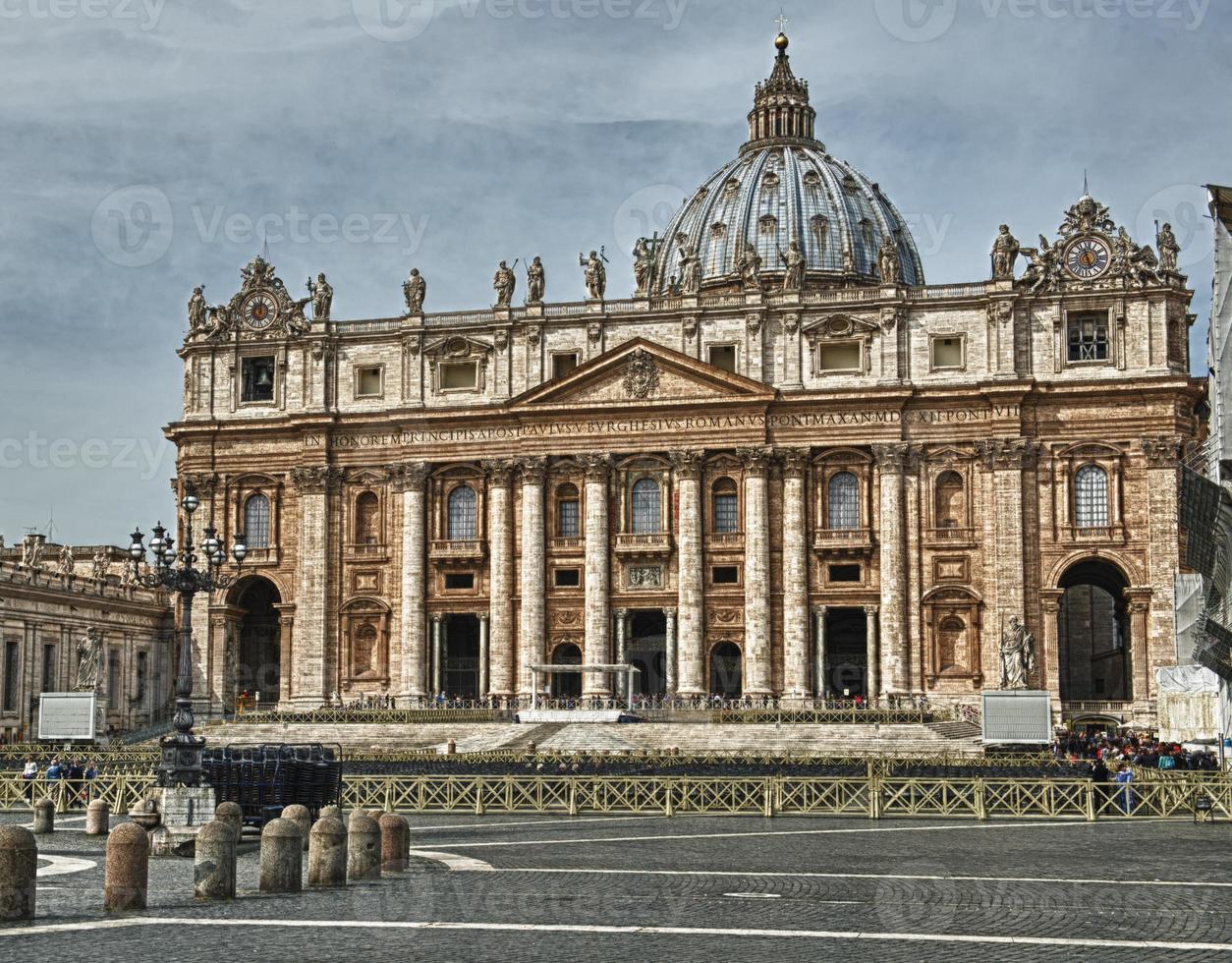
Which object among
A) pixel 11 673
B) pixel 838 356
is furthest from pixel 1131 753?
pixel 11 673

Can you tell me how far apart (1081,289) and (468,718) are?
3362 cm

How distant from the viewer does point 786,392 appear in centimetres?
Answer: 7581

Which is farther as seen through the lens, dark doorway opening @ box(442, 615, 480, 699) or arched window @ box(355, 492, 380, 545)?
dark doorway opening @ box(442, 615, 480, 699)

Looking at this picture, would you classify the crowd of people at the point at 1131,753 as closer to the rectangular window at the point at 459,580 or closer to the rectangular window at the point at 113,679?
the rectangular window at the point at 459,580

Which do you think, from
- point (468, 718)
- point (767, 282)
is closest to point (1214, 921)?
point (468, 718)

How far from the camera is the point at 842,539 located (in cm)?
7531

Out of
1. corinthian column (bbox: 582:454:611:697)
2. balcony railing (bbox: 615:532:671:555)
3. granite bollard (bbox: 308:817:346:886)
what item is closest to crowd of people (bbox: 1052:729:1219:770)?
balcony railing (bbox: 615:532:671:555)

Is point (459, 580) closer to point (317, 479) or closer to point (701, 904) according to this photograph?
point (317, 479)

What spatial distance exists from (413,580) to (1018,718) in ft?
123

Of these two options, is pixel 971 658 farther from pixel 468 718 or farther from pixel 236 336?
pixel 236 336

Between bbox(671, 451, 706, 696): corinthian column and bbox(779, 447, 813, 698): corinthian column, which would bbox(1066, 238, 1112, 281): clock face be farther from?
bbox(671, 451, 706, 696): corinthian column

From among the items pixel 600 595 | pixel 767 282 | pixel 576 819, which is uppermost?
pixel 767 282

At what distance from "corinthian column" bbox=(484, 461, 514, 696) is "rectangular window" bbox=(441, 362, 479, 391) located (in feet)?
14.4

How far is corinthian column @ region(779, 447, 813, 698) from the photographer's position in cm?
7419
